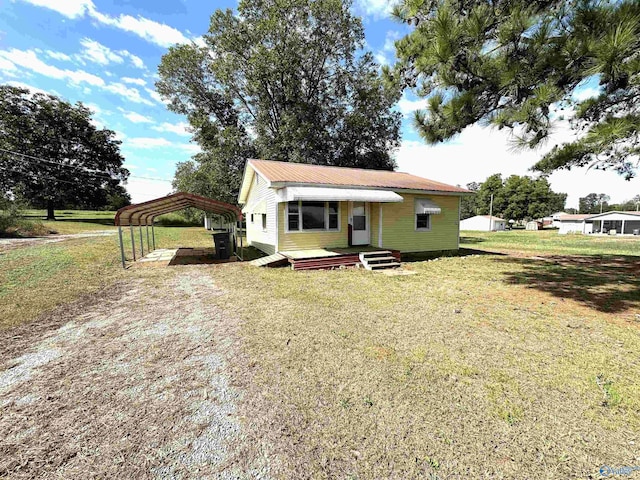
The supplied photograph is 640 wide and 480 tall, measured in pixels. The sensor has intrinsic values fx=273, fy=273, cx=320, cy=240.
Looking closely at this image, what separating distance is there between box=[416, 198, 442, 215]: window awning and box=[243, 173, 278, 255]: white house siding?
21.0 ft

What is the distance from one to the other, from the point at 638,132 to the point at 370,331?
459 cm

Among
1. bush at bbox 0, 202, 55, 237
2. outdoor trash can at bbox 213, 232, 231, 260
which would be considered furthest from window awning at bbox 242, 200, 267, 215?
bush at bbox 0, 202, 55, 237

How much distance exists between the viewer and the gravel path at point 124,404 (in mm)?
2020

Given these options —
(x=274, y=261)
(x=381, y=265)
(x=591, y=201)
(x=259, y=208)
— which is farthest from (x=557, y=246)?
(x=591, y=201)

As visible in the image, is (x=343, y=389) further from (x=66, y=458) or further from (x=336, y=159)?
(x=336, y=159)

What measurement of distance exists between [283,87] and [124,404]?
23.3 metres

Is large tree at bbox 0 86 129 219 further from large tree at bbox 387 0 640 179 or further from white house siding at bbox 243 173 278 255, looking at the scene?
large tree at bbox 387 0 640 179

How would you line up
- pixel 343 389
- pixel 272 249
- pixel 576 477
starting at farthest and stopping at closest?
pixel 272 249, pixel 343 389, pixel 576 477

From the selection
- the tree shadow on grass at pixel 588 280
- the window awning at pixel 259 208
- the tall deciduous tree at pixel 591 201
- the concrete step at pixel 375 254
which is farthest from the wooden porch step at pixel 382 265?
the tall deciduous tree at pixel 591 201

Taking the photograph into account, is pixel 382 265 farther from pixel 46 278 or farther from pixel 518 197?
pixel 518 197

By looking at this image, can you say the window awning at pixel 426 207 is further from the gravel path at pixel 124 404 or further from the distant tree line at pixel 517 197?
the distant tree line at pixel 517 197

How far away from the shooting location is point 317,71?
898 inches

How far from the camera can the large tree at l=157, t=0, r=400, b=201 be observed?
2044cm

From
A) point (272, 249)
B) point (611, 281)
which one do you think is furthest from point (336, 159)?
point (611, 281)
